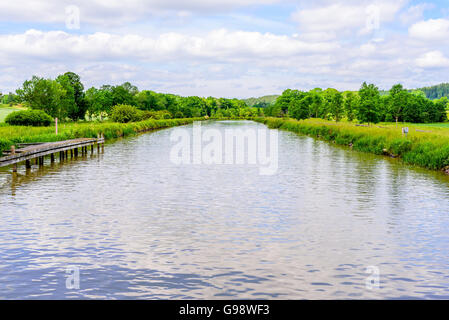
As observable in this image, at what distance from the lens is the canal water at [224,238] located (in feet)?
28.7

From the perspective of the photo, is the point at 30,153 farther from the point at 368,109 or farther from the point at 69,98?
the point at 69,98

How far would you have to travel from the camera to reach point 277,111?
18600cm

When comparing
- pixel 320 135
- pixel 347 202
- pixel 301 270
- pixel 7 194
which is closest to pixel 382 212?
pixel 347 202

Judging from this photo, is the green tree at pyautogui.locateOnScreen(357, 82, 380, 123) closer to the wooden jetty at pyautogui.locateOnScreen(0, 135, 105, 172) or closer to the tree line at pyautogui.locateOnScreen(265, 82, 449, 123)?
the tree line at pyautogui.locateOnScreen(265, 82, 449, 123)

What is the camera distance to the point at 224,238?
12.2 metres

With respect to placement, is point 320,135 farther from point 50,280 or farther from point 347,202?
point 50,280

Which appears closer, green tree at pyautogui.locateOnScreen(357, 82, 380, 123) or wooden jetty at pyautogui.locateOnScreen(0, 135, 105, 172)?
wooden jetty at pyautogui.locateOnScreen(0, 135, 105, 172)

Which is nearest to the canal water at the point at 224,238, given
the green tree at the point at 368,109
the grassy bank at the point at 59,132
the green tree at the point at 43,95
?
the grassy bank at the point at 59,132

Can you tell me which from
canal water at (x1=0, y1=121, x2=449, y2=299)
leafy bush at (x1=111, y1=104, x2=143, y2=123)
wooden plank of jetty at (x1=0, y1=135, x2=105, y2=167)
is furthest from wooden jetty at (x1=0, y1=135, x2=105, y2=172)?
leafy bush at (x1=111, y1=104, x2=143, y2=123)

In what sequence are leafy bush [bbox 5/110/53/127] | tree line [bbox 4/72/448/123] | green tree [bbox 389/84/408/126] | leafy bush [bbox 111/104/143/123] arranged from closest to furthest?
leafy bush [bbox 5/110/53/127], tree line [bbox 4/72/448/123], green tree [bbox 389/84/408/126], leafy bush [bbox 111/104/143/123]

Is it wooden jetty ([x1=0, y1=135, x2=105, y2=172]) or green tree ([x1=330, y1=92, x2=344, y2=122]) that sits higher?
green tree ([x1=330, y1=92, x2=344, y2=122])

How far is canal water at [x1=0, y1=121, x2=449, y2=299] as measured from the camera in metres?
8.74

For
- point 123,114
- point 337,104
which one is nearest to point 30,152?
point 123,114
